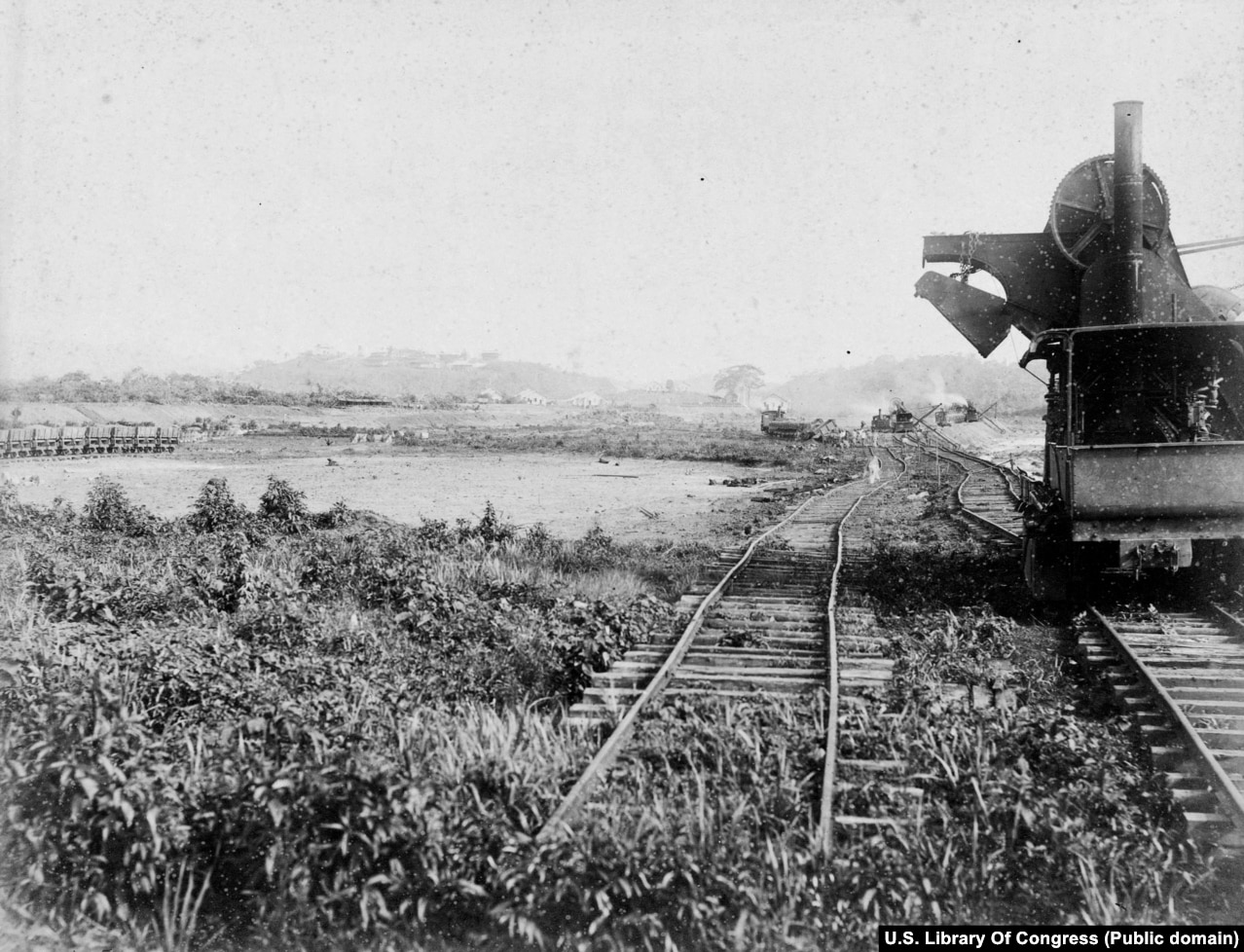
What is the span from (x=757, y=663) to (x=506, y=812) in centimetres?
345

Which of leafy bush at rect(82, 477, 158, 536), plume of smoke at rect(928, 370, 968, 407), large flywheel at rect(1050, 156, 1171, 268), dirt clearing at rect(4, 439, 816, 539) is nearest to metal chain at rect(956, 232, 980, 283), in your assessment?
large flywheel at rect(1050, 156, 1171, 268)

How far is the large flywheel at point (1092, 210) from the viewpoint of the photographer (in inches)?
420

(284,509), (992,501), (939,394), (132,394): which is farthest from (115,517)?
(939,394)

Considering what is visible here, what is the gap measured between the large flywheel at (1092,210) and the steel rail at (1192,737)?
16.3 feet

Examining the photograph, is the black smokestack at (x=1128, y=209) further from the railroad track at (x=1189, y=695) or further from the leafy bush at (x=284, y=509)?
the leafy bush at (x=284, y=509)

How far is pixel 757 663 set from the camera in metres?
7.50

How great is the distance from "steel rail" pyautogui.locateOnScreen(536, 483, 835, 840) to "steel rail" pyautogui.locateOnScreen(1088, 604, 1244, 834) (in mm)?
3084

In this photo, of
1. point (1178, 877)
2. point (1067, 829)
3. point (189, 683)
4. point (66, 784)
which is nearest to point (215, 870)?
point (66, 784)

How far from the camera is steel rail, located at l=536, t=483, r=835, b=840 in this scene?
4340mm

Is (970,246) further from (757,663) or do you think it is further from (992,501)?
(992,501)

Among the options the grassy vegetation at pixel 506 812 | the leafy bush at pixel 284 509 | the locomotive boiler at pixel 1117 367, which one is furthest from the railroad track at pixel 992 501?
the leafy bush at pixel 284 509

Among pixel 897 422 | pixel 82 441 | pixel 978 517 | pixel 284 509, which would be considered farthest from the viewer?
pixel 897 422

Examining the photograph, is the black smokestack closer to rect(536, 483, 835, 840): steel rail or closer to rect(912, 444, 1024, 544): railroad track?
rect(912, 444, 1024, 544): railroad track

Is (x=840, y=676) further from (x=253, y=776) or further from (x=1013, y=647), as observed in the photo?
(x=253, y=776)
